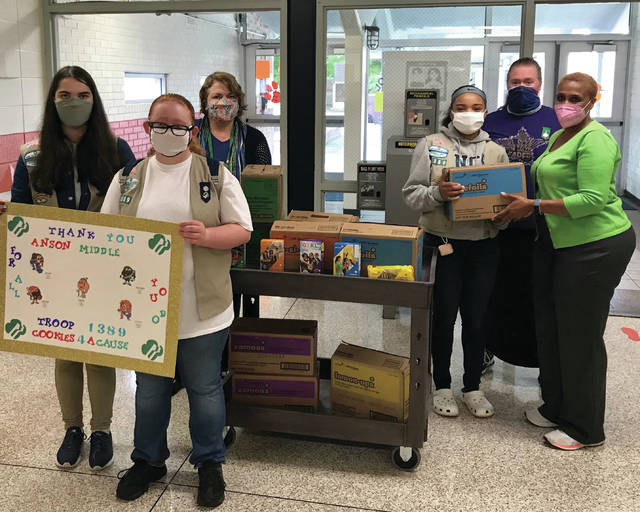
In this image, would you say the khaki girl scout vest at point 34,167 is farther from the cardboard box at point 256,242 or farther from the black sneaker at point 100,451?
the black sneaker at point 100,451

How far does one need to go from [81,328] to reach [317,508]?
1.10m

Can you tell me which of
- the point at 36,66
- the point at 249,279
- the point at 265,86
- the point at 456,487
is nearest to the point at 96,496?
the point at 249,279

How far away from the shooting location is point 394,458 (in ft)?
9.09

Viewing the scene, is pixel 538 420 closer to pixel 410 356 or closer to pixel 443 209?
pixel 410 356

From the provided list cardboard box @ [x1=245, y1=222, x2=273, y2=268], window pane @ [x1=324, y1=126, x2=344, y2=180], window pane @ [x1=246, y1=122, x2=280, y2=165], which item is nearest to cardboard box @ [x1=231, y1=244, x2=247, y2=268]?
cardboard box @ [x1=245, y1=222, x2=273, y2=268]

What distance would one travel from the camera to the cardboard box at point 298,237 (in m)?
2.67

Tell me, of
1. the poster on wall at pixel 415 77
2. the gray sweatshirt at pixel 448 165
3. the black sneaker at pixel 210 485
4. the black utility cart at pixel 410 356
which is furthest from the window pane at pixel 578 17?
the black sneaker at pixel 210 485

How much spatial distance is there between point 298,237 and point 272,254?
0.13m

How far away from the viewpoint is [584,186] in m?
2.61

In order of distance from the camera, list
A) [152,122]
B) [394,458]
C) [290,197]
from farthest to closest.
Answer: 1. [290,197]
2. [394,458]
3. [152,122]

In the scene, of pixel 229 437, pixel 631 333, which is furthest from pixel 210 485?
→ pixel 631 333

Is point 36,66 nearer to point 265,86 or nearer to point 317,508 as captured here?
point 265,86

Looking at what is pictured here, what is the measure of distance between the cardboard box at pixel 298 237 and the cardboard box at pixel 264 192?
16 centimetres

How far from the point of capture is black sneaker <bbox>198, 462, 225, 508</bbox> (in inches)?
97.7
